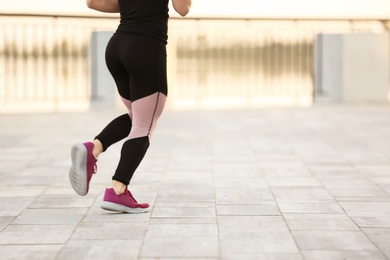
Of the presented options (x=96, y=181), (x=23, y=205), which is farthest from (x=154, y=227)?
(x=96, y=181)

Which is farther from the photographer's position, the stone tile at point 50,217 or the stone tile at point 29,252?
the stone tile at point 50,217

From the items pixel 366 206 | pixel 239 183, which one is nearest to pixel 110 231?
pixel 366 206

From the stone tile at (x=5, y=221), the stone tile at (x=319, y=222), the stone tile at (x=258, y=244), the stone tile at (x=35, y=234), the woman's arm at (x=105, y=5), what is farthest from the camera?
the woman's arm at (x=105, y=5)

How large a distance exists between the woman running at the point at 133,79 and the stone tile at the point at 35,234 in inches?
13.5

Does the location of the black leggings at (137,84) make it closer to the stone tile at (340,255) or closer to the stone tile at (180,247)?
the stone tile at (180,247)

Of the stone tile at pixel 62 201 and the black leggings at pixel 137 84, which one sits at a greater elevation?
the black leggings at pixel 137 84

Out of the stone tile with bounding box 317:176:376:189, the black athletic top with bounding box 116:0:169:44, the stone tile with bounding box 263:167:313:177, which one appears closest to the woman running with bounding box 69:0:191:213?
the black athletic top with bounding box 116:0:169:44

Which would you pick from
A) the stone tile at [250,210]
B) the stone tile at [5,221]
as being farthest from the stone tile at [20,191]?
the stone tile at [250,210]

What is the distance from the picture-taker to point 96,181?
5.97 meters

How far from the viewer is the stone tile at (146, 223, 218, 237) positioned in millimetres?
4023

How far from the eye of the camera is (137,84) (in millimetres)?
4438

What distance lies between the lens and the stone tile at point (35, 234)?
390 cm

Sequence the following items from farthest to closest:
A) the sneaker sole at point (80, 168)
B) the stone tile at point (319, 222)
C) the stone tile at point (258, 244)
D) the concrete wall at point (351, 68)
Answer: the concrete wall at point (351, 68) → the sneaker sole at point (80, 168) → the stone tile at point (319, 222) → the stone tile at point (258, 244)

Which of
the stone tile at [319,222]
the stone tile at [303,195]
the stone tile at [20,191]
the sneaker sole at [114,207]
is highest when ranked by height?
the sneaker sole at [114,207]
